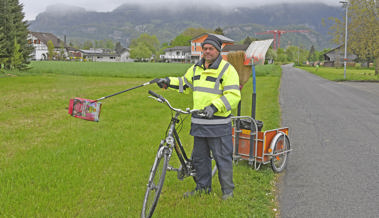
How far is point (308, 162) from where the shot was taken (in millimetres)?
6766

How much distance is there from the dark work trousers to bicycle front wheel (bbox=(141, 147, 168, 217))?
0.86m

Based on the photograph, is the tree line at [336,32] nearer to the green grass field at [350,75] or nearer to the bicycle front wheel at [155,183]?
the green grass field at [350,75]

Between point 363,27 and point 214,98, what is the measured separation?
3792 cm

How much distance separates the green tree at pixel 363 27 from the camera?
35.5 m

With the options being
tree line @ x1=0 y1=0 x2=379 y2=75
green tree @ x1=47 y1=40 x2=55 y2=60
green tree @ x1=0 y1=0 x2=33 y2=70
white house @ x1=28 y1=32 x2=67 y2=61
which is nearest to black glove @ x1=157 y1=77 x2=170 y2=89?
tree line @ x1=0 y1=0 x2=379 y2=75

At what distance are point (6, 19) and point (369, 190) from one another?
109 feet

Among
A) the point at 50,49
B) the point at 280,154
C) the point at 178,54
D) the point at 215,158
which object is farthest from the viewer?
the point at 178,54

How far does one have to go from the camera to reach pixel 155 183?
3.88 meters

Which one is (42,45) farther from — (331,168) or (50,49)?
(331,168)

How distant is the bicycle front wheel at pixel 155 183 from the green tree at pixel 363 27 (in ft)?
121

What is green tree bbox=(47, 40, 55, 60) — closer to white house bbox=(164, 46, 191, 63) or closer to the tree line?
white house bbox=(164, 46, 191, 63)

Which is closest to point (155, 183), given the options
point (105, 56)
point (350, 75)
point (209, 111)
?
point (209, 111)

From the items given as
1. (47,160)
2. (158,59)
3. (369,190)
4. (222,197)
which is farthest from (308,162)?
(158,59)

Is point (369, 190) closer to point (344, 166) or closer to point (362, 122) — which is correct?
point (344, 166)
